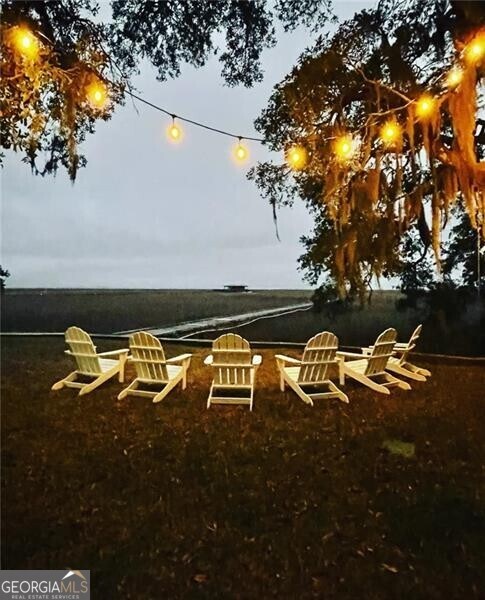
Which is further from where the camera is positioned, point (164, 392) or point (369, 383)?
point (369, 383)

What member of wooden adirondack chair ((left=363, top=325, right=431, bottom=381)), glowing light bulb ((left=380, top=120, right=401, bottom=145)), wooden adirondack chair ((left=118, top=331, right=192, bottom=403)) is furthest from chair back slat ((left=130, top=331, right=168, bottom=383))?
glowing light bulb ((left=380, top=120, right=401, bottom=145))

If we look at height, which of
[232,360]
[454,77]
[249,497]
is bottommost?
[249,497]

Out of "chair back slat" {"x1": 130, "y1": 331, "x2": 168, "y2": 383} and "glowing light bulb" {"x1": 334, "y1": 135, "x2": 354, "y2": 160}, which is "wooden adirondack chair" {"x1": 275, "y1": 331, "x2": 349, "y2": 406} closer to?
"chair back slat" {"x1": 130, "y1": 331, "x2": 168, "y2": 383}

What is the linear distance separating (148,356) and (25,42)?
3.03m

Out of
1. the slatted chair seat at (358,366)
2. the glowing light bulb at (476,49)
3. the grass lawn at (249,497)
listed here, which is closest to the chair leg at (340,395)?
the grass lawn at (249,497)

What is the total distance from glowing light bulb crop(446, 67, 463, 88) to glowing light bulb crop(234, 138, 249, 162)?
243 centimetres

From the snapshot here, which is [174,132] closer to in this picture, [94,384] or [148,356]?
[148,356]

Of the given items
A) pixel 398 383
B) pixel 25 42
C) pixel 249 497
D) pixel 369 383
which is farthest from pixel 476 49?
pixel 249 497

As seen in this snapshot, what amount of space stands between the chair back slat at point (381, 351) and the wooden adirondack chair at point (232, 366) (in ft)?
4.75

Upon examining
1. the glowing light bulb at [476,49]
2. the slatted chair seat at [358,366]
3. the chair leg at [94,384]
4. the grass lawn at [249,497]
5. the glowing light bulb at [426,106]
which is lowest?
the grass lawn at [249,497]

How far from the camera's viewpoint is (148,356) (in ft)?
15.1

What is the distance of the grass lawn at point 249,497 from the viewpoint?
183cm

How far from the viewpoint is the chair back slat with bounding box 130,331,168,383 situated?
4.51 m

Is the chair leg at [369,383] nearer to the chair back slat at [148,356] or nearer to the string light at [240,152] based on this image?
the chair back slat at [148,356]
